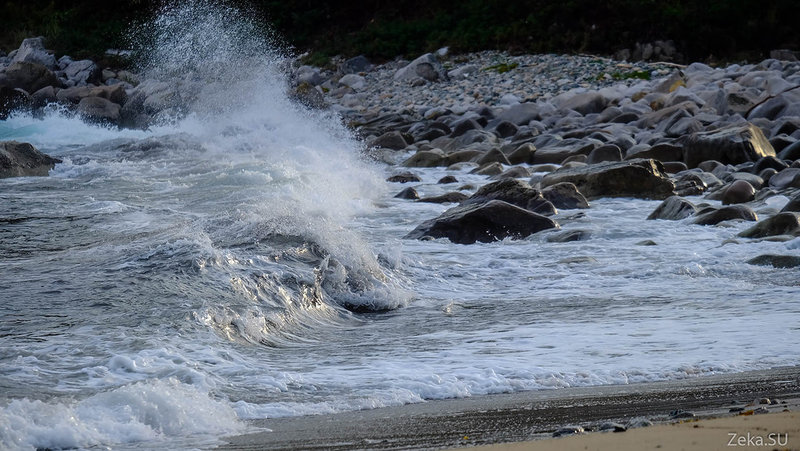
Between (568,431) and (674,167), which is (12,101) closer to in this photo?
(674,167)

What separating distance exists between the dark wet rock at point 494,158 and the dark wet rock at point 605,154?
2000 mm

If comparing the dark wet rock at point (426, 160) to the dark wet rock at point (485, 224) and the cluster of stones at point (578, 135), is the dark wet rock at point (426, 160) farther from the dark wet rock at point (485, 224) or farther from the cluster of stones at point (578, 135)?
the dark wet rock at point (485, 224)

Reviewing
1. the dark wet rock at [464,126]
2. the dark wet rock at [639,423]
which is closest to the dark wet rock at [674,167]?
the dark wet rock at [464,126]

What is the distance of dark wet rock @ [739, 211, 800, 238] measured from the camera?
29.0ft

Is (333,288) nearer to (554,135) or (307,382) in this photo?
(307,382)

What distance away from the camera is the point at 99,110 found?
2519cm

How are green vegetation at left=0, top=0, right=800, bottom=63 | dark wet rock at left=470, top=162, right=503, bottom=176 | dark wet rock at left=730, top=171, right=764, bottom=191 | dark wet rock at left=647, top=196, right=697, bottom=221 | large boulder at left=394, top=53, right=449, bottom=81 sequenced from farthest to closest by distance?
green vegetation at left=0, top=0, right=800, bottom=63, large boulder at left=394, top=53, right=449, bottom=81, dark wet rock at left=470, top=162, right=503, bottom=176, dark wet rock at left=730, top=171, right=764, bottom=191, dark wet rock at left=647, top=196, right=697, bottom=221

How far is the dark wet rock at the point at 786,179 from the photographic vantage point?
11562 millimetres

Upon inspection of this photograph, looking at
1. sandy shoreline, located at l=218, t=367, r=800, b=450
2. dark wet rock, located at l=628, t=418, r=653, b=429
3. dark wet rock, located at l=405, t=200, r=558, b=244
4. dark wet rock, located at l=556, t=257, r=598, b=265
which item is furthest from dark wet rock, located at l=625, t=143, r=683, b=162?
dark wet rock, located at l=628, t=418, r=653, b=429

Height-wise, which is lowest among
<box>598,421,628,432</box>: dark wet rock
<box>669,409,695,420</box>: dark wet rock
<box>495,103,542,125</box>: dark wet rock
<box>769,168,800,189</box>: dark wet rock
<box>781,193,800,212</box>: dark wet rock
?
<box>495,103,542,125</box>: dark wet rock

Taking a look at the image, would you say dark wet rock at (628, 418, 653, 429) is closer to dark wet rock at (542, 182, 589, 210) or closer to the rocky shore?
the rocky shore

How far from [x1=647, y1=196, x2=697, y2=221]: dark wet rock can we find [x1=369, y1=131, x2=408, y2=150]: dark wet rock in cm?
981

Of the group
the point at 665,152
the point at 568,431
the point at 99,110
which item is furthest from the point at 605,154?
the point at 99,110

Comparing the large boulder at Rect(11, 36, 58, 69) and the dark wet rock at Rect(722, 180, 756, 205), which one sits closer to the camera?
the dark wet rock at Rect(722, 180, 756, 205)
